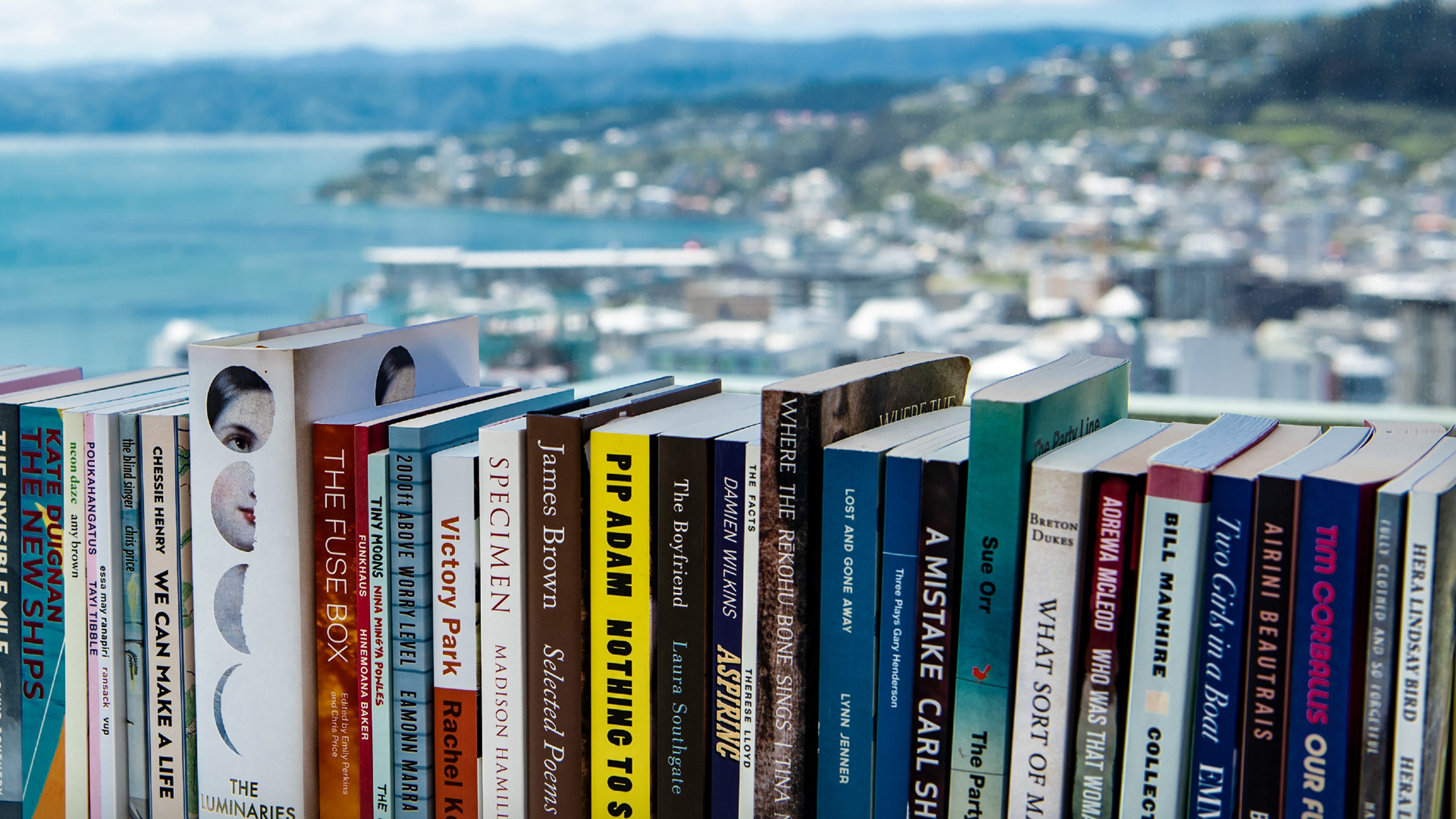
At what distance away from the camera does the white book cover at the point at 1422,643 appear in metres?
0.56

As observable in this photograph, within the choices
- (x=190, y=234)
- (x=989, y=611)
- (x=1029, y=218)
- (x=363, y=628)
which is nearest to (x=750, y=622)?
(x=989, y=611)

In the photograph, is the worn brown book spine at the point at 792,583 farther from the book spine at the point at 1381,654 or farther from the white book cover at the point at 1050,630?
the book spine at the point at 1381,654

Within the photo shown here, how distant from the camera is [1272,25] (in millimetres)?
4910

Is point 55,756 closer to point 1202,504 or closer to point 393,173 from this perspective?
point 1202,504

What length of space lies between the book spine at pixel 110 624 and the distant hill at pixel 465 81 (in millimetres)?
3557

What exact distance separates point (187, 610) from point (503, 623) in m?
0.21

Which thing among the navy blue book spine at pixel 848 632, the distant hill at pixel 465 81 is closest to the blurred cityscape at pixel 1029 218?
the distant hill at pixel 465 81

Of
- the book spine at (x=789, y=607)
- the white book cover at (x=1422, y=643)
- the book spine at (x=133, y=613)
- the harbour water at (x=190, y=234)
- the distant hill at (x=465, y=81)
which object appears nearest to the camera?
the white book cover at (x=1422, y=643)

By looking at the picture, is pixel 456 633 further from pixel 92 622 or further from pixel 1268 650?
pixel 1268 650

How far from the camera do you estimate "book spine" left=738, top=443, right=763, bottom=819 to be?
68 centimetres

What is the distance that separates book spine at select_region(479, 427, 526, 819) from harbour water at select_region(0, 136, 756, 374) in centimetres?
393

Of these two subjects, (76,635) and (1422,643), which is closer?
(1422,643)

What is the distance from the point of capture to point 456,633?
734 millimetres

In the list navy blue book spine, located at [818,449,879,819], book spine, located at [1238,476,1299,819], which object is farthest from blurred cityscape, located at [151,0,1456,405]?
book spine, located at [1238,476,1299,819]
